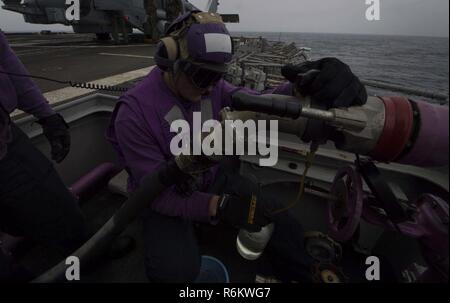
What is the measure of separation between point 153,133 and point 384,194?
4.42 feet

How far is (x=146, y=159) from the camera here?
152 cm

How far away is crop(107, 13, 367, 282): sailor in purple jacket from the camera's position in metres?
1.29

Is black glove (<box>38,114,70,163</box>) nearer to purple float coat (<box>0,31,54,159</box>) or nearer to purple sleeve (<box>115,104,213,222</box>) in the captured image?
purple float coat (<box>0,31,54,159</box>)

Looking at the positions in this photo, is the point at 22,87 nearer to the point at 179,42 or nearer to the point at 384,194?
the point at 179,42

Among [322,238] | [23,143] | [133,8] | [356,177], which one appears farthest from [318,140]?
[133,8]

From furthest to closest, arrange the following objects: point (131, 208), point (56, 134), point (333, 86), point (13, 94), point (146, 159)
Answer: point (56, 134), point (13, 94), point (146, 159), point (131, 208), point (333, 86)

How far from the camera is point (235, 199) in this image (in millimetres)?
1523

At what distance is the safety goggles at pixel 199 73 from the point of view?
1.29 metres

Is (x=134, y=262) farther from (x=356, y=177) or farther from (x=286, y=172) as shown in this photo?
(x=356, y=177)

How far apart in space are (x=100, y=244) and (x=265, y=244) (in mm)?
1155

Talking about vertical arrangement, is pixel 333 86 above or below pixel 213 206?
above

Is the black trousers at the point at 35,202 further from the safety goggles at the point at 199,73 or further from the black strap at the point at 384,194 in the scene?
the black strap at the point at 384,194

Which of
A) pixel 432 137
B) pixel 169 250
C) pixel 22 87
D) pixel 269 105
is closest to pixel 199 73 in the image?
pixel 269 105

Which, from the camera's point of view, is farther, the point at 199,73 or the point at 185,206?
Answer: the point at 185,206
